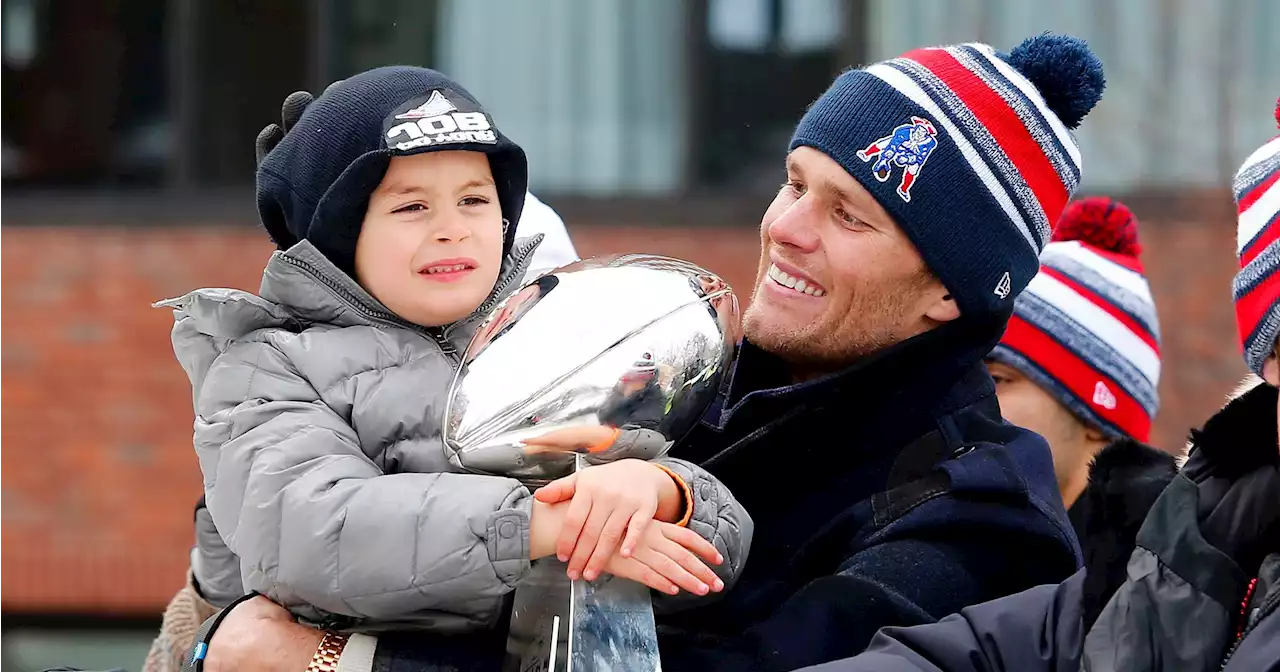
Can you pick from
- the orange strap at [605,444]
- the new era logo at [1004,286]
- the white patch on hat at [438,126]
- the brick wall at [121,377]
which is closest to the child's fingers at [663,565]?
the orange strap at [605,444]

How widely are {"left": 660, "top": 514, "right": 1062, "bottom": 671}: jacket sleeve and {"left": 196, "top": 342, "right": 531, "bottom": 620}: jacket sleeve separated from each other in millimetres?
335

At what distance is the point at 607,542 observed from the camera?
1878mm

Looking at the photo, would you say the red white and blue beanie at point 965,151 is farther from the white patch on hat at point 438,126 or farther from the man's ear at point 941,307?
the white patch on hat at point 438,126

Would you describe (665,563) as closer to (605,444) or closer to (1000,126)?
(605,444)

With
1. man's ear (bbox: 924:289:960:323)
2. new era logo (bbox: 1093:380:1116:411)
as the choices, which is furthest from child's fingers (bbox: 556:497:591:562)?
new era logo (bbox: 1093:380:1116:411)

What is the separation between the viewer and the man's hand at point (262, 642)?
2.06 meters

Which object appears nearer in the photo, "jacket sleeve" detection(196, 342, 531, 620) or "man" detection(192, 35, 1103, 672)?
"jacket sleeve" detection(196, 342, 531, 620)

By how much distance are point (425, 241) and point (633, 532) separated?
557 mm

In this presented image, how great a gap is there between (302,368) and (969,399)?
0.92 m

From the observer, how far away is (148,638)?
678cm

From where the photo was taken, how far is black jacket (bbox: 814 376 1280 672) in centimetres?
174

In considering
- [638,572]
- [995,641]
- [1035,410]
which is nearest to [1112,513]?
[995,641]

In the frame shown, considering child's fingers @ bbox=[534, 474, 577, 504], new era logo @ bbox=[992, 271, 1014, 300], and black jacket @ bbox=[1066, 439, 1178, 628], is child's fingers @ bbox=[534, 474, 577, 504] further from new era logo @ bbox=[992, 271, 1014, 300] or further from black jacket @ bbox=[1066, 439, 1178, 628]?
new era logo @ bbox=[992, 271, 1014, 300]

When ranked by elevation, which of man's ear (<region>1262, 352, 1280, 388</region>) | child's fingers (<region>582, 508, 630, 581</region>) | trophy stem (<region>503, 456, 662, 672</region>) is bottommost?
trophy stem (<region>503, 456, 662, 672</region>)
